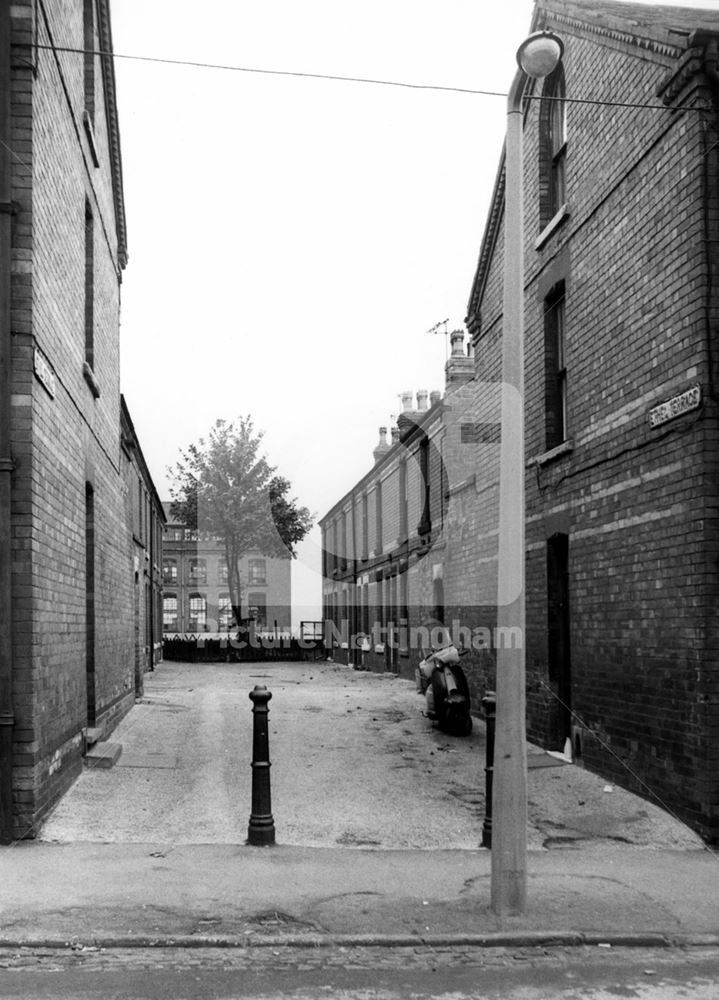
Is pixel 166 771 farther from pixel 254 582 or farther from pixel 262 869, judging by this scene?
pixel 254 582

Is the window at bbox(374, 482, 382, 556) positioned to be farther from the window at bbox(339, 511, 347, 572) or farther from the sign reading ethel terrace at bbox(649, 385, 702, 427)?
the sign reading ethel terrace at bbox(649, 385, 702, 427)

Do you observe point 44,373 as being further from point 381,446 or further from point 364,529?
point 381,446

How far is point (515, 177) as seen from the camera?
22.5 ft

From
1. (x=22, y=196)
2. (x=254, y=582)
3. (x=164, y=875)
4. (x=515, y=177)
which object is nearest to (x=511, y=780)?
(x=164, y=875)

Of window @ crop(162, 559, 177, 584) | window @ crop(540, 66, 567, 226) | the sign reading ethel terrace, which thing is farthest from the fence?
window @ crop(162, 559, 177, 584)

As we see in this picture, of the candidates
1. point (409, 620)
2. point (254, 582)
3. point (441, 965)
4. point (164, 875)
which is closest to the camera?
point (441, 965)

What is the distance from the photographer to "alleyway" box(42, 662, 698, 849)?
8961mm

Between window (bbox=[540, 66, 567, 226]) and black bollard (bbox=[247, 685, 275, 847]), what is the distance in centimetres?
803

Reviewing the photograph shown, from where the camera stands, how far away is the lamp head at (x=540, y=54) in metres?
6.51

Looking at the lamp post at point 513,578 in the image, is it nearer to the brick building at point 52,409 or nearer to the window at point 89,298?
the brick building at point 52,409

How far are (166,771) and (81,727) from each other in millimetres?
1155

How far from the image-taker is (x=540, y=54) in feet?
21.4

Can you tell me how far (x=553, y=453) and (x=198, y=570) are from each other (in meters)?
70.4

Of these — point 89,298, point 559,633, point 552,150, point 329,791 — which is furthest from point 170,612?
point 329,791
